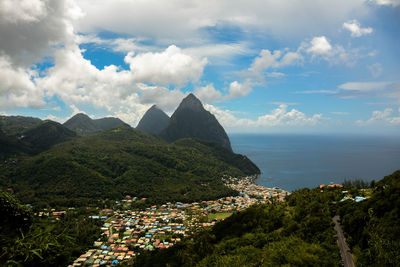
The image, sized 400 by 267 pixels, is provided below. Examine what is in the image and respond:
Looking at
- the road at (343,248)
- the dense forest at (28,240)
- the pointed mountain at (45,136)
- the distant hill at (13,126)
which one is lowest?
the road at (343,248)

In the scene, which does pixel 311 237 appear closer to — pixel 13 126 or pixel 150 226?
pixel 150 226

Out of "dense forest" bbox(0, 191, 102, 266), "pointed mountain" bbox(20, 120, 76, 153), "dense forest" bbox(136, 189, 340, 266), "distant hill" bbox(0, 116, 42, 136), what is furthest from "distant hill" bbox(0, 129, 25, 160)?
"dense forest" bbox(0, 191, 102, 266)

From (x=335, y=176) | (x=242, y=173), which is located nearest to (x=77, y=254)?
(x=242, y=173)

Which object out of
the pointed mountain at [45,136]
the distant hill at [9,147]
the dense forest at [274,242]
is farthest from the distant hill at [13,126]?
the dense forest at [274,242]

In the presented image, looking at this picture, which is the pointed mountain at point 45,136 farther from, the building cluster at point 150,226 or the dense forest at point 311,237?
the dense forest at point 311,237

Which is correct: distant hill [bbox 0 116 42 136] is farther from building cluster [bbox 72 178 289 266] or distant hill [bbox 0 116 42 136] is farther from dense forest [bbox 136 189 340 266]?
dense forest [bbox 136 189 340 266]

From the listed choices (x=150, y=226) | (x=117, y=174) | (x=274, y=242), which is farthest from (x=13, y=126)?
(x=274, y=242)
